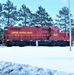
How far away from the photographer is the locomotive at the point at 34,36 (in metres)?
45.6

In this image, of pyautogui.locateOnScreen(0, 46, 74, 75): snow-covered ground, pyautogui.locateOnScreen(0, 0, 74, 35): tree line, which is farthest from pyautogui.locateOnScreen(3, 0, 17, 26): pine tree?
pyautogui.locateOnScreen(0, 46, 74, 75): snow-covered ground

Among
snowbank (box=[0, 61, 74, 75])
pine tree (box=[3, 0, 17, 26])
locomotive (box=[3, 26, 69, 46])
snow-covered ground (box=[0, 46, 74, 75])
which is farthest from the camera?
pine tree (box=[3, 0, 17, 26])

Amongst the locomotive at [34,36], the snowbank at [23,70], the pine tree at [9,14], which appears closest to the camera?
the snowbank at [23,70]

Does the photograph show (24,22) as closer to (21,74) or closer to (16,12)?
(16,12)

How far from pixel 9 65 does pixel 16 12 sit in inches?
2518

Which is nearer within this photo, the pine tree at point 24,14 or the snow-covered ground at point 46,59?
the snow-covered ground at point 46,59

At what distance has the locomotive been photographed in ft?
150

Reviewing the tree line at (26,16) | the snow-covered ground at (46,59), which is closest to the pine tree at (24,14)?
the tree line at (26,16)

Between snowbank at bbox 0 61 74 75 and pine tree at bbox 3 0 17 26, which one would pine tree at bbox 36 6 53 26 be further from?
snowbank at bbox 0 61 74 75

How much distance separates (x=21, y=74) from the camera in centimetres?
1031

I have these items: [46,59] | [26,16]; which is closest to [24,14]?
[26,16]

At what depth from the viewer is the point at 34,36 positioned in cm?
4656

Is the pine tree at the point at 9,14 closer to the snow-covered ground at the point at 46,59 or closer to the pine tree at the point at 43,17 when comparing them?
the pine tree at the point at 43,17

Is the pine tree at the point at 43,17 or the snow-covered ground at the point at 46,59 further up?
the pine tree at the point at 43,17
